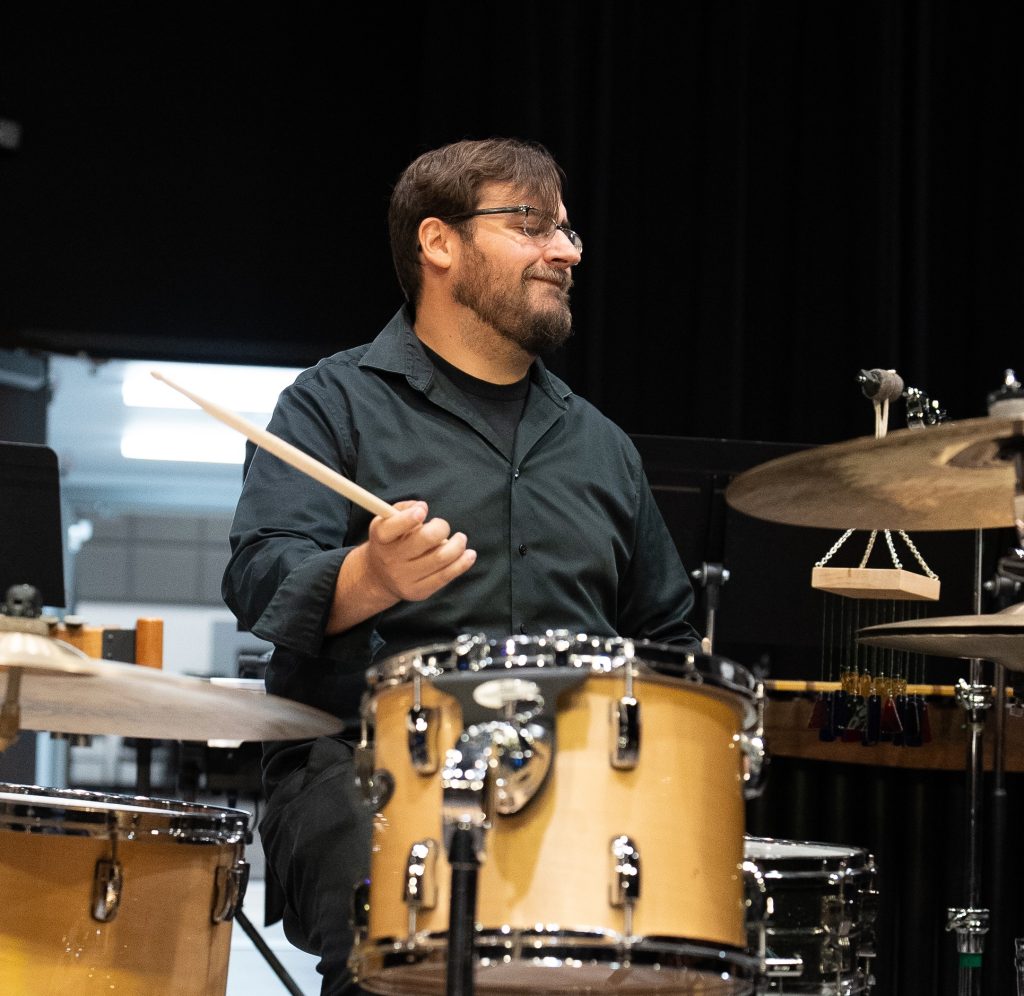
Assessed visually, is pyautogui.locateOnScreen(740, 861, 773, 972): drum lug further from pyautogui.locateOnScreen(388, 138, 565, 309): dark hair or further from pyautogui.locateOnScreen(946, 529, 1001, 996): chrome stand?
pyautogui.locateOnScreen(946, 529, 1001, 996): chrome stand

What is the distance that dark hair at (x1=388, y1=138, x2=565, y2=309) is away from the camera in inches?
90.8

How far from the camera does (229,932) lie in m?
1.87

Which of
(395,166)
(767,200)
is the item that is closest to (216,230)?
(395,166)

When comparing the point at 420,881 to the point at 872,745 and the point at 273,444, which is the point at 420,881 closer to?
the point at 273,444

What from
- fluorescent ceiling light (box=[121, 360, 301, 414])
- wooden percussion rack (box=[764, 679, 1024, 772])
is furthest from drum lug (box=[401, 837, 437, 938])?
fluorescent ceiling light (box=[121, 360, 301, 414])

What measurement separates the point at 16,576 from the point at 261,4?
8.28ft

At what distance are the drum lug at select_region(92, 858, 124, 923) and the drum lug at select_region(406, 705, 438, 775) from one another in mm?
481

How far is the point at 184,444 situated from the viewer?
26.4ft

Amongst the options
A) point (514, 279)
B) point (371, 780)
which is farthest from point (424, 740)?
point (514, 279)

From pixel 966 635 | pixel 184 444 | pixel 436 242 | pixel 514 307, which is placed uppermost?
pixel 184 444

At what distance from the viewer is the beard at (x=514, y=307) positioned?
224 centimetres

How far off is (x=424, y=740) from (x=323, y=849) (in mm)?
441

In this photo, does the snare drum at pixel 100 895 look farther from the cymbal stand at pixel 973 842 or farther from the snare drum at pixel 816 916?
the cymbal stand at pixel 973 842

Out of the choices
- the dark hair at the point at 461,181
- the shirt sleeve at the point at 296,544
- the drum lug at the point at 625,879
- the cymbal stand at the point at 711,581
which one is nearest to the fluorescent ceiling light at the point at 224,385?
the cymbal stand at the point at 711,581
